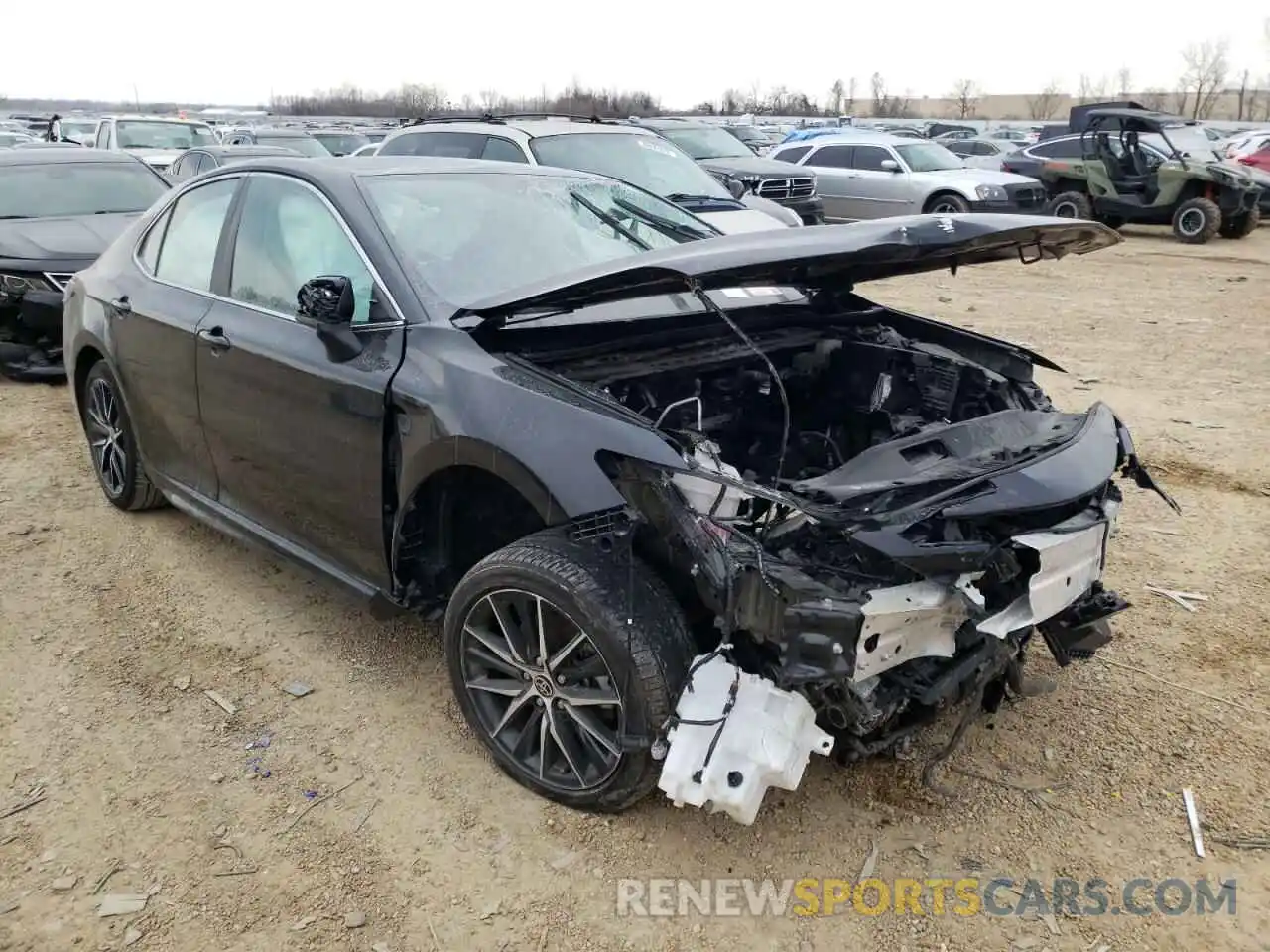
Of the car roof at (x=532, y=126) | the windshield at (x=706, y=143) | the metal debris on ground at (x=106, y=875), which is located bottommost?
the metal debris on ground at (x=106, y=875)

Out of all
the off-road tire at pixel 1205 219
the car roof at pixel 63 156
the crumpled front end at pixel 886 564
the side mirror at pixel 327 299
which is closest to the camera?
the crumpled front end at pixel 886 564

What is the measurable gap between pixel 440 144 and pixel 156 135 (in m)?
9.24

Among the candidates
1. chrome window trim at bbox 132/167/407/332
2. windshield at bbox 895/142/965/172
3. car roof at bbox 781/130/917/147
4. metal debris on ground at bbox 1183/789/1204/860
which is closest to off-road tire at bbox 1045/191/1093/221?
windshield at bbox 895/142/965/172

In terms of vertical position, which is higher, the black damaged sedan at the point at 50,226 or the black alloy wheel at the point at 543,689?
the black damaged sedan at the point at 50,226

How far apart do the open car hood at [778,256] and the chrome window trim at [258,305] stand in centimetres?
25

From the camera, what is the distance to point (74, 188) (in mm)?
8539

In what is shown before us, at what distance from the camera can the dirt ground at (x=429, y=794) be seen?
99.4 inches

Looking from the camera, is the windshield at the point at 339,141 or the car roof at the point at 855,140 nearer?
the car roof at the point at 855,140

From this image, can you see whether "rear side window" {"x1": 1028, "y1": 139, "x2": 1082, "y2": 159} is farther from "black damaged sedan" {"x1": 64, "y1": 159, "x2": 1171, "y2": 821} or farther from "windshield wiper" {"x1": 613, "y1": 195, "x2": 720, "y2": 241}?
"black damaged sedan" {"x1": 64, "y1": 159, "x2": 1171, "y2": 821}

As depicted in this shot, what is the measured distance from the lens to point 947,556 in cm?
239

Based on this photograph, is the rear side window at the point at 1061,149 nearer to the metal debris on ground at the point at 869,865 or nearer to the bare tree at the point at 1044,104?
the metal debris on ground at the point at 869,865

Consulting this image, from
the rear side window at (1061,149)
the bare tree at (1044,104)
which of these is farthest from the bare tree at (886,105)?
the rear side window at (1061,149)

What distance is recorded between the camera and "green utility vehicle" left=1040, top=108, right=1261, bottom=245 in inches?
593

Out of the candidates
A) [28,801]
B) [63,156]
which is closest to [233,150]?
[63,156]
